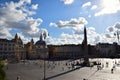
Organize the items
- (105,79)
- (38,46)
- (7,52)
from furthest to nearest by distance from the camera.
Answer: (38,46) < (7,52) < (105,79)

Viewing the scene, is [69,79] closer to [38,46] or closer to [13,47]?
[13,47]

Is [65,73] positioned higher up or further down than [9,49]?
further down

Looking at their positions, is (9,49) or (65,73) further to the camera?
(9,49)

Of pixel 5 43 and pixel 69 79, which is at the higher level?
pixel 5 43

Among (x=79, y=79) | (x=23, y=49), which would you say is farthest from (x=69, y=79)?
(x=23, y=49)

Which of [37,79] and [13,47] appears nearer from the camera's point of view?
[37,79]

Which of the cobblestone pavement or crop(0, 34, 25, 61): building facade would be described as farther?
crop(0, 34, 25, 61): building facade

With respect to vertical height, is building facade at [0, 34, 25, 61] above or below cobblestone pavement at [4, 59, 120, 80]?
above

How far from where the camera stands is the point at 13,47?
15488 centimetres

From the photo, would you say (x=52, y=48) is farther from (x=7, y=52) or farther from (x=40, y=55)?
(x=7, y=52)

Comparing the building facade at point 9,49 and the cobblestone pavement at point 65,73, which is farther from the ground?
the building facade at point 9,49

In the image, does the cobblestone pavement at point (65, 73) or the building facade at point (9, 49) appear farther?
the building facade at point (9, 49)

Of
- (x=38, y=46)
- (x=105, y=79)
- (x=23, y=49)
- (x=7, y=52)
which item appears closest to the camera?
(x=105, y=79)

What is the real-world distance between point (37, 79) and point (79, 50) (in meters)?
155
